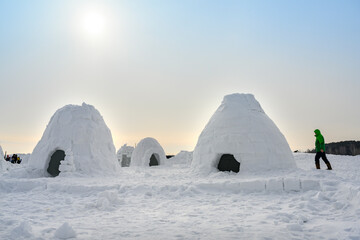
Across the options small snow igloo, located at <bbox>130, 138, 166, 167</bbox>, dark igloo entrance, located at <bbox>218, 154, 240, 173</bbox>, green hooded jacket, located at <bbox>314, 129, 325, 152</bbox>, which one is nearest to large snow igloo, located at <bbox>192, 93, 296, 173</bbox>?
green hooded jacket, located at <bbox>314, 129, 325, 152</bbox>

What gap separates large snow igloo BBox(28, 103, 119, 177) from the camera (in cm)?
1127

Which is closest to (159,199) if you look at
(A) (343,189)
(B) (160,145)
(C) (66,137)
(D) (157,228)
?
(D) (157,228)

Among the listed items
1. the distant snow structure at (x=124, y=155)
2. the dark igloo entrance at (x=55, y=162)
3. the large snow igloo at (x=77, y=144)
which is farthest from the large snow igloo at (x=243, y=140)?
the distant snow structure at (x=124, y=155)

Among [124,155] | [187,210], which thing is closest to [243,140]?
[187,210]

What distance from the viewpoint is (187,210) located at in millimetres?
5289

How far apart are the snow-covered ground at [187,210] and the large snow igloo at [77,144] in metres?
3.05

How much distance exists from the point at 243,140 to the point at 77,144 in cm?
703

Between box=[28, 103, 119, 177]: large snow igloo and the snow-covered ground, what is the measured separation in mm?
3051

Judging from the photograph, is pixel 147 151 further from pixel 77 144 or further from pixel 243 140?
pixel 243 140

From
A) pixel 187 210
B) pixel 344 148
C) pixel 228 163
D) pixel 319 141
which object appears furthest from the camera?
pixel 344 148

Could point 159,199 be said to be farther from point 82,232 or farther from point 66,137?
point 66,137

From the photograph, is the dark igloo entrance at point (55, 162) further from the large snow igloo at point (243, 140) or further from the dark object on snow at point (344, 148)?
the dark object on snow at point (344, 148)

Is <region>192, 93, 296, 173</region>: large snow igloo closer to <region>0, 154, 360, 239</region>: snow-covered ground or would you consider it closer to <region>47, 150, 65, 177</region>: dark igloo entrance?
<region>0, 154, 360, 239</region>: snow-covered ground

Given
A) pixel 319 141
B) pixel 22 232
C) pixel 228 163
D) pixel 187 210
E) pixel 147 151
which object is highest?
pixel 319 141
